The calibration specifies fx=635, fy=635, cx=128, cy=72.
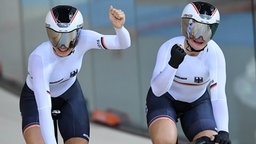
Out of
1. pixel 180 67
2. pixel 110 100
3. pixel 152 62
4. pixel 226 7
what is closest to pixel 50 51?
pixel 180 67

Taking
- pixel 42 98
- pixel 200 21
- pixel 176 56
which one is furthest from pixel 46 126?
pixel 200 21

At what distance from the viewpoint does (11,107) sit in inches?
327

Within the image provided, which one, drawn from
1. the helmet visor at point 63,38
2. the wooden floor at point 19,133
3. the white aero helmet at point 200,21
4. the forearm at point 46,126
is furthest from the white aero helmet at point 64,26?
the wooden floor at point 19,133

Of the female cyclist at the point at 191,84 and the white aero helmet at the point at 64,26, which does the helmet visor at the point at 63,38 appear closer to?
the white aero helmet at the point at 64,26

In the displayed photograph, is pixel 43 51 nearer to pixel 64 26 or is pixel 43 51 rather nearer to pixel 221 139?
pixel 64 26

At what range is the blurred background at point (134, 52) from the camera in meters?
6.78

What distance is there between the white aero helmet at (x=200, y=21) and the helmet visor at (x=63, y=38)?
70 cm

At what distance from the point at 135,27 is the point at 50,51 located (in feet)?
13.1

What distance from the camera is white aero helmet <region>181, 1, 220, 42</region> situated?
390 centimetres

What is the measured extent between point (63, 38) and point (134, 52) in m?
4.13

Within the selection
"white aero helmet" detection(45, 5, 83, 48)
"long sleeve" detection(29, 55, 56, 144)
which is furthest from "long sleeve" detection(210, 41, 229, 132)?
"long sleeve" detection(29, 55, 56, 144)

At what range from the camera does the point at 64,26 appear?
3.94 meters

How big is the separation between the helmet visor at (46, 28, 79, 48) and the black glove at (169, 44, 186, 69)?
637mm

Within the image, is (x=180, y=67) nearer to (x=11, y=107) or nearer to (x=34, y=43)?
(x=11, y=107)
